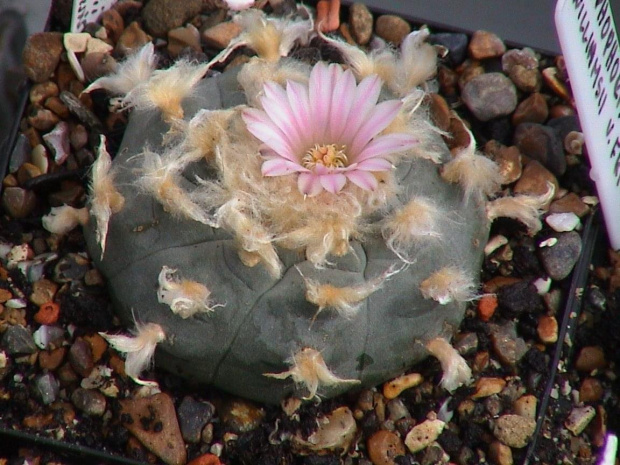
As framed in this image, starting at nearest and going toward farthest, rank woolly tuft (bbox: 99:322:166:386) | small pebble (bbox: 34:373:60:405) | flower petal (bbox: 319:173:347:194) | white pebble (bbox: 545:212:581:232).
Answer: flower petal (bbox: 319:173:347:194), woolly tuft (bbox: 99:322:166:386), small pebble (bbox: 34:373:60:405), white pebble (bbox: 545:212:581:232)

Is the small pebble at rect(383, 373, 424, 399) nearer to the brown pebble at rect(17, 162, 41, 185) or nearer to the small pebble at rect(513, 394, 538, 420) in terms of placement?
the small pebble at rect(513, 394, 538, 420)

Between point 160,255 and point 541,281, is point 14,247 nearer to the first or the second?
point 160,255

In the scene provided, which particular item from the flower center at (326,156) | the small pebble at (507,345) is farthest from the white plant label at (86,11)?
the small pebble at (507,345)

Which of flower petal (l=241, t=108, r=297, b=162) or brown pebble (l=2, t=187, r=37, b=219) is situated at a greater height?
flower petal (l=241, t=108, r=297, b=162)

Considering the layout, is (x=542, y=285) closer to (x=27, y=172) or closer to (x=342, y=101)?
(x=342, y=101)

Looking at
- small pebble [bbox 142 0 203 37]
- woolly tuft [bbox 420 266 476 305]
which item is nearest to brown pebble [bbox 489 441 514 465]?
woolly tuft [bbox 420 266 476 305]

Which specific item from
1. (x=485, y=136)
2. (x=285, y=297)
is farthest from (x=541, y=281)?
(x=285, y=297)

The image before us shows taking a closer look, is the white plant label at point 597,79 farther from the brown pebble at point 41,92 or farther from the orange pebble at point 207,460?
the brown pebble at point 41,92
